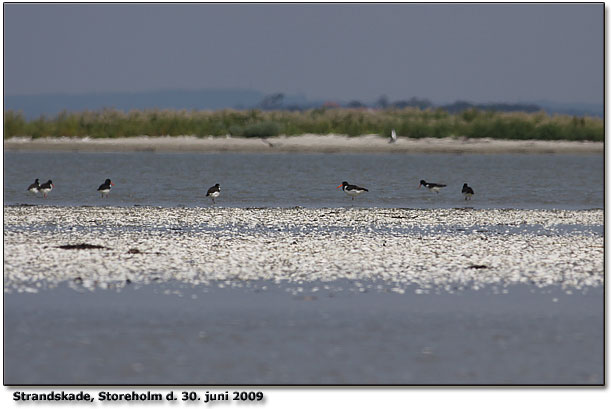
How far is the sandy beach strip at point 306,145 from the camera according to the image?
53.9 m

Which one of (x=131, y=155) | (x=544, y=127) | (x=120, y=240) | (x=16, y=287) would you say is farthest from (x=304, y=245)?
(x=544, y=127)

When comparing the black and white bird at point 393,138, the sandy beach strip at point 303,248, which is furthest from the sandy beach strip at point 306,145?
the sandy beach strip at point 303,248

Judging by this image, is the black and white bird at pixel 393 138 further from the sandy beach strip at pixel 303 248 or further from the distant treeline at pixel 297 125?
the sandy beach strip at pixel 303 248

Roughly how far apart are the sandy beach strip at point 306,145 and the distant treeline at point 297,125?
0.87 meters

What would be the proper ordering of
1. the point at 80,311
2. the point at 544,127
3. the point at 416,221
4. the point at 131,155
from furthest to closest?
the point at 544,127
the point at 131,155
the point at 416,221
the point at 80,311

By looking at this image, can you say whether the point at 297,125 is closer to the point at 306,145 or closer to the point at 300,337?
the point at 306,145

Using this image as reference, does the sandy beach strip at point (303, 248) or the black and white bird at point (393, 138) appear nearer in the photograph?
the sandy beach strip at point (303, 248)

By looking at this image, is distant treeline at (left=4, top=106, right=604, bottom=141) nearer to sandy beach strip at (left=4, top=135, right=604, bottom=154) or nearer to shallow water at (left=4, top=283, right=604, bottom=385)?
sandy beach strip at (left=4, top=135, right=604, bottom=154)

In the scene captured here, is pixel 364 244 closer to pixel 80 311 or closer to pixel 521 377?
pixel 80 311

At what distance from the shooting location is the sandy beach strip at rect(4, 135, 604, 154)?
2122 inches

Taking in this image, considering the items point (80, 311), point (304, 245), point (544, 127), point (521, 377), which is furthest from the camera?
point (544, 127)

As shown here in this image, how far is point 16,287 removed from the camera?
12195 millimetres

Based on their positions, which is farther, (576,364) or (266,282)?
(266,282)

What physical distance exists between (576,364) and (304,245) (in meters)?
7.82
